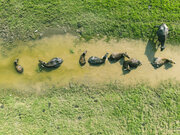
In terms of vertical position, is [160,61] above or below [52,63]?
above

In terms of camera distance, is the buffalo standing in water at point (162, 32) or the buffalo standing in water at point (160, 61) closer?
the buffalo standing in water at point (162, 32)

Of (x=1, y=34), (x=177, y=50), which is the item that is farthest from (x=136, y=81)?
(x=1, y=34)

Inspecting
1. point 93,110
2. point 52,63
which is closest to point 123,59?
point 93,110

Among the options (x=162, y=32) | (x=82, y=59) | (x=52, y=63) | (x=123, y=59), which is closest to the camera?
(x=162, y=32)

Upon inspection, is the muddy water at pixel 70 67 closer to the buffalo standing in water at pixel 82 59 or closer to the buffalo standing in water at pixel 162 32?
the buffalo standing in water at pixel 82 59

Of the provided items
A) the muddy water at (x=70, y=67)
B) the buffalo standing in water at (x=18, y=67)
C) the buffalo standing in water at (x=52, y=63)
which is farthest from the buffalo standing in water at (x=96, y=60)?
the buffalo standing in water at (x=18, y=67)

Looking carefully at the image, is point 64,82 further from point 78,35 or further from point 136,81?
point 136,81

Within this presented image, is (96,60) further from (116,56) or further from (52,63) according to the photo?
(52,63)
